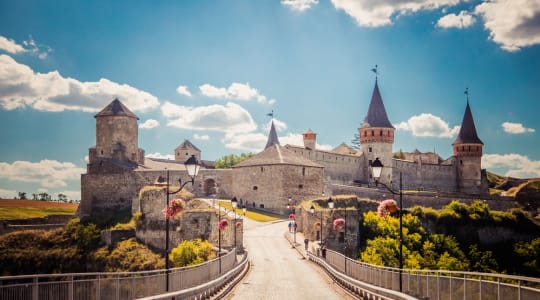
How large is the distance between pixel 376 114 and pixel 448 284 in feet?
216

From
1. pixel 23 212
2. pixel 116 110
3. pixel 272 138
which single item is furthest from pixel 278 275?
pixel 272 138

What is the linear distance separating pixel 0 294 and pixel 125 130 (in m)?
52.1

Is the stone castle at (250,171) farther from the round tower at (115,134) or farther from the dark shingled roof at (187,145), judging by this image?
the dark shingled roof at (187,145)

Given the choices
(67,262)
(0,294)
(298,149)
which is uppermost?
(298,149)

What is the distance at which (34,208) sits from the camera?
56.7m

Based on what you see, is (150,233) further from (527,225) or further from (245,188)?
(527,225)

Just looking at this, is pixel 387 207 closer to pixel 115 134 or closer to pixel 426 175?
pixel 115 134

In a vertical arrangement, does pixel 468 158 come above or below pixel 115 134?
below

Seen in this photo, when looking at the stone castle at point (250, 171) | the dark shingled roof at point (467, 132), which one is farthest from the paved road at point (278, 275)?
the dark shingled roof at point (467, 132)

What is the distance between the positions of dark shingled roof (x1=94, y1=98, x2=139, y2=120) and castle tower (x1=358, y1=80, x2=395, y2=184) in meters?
34.3

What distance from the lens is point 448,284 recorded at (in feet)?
40.2

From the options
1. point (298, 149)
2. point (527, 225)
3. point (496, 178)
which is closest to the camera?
point (527, 225)

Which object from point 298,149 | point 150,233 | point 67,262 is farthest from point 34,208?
point 298,149

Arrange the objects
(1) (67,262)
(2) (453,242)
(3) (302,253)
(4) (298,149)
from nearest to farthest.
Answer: (3) (302,253) < (1) (67,262) < (2) (453,242) < (4) (298,149)
